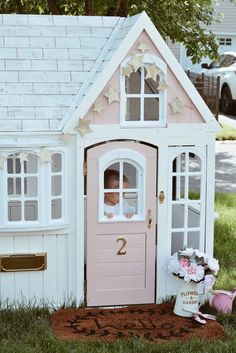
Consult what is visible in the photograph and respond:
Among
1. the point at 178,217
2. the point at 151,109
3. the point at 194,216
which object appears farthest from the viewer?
the point at 178,217

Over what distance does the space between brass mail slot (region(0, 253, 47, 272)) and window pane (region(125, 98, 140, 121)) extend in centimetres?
151

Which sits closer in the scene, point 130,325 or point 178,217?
point 130,325

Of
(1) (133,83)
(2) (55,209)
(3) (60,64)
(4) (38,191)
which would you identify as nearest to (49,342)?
(4) (38,191)

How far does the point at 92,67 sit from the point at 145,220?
1.42 meters

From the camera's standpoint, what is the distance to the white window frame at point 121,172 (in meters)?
6.14

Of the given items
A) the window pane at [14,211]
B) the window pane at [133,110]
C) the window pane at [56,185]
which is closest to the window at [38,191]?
the window pane at [56,185]

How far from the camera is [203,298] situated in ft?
21.4

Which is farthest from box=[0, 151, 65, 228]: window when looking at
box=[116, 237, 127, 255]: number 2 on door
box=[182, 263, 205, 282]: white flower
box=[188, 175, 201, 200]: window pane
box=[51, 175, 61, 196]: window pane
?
box=[188, 175, 201, 200]: window pane

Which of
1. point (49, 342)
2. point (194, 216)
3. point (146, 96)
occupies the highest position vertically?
point (146, 96)

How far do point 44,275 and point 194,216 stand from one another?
5.35 feet

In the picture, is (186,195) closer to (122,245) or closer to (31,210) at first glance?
(122,245)

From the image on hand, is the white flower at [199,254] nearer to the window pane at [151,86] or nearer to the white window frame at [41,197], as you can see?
the white window frame at [41,197]

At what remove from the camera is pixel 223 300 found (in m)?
6.30

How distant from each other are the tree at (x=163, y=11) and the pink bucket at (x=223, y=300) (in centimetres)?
547
